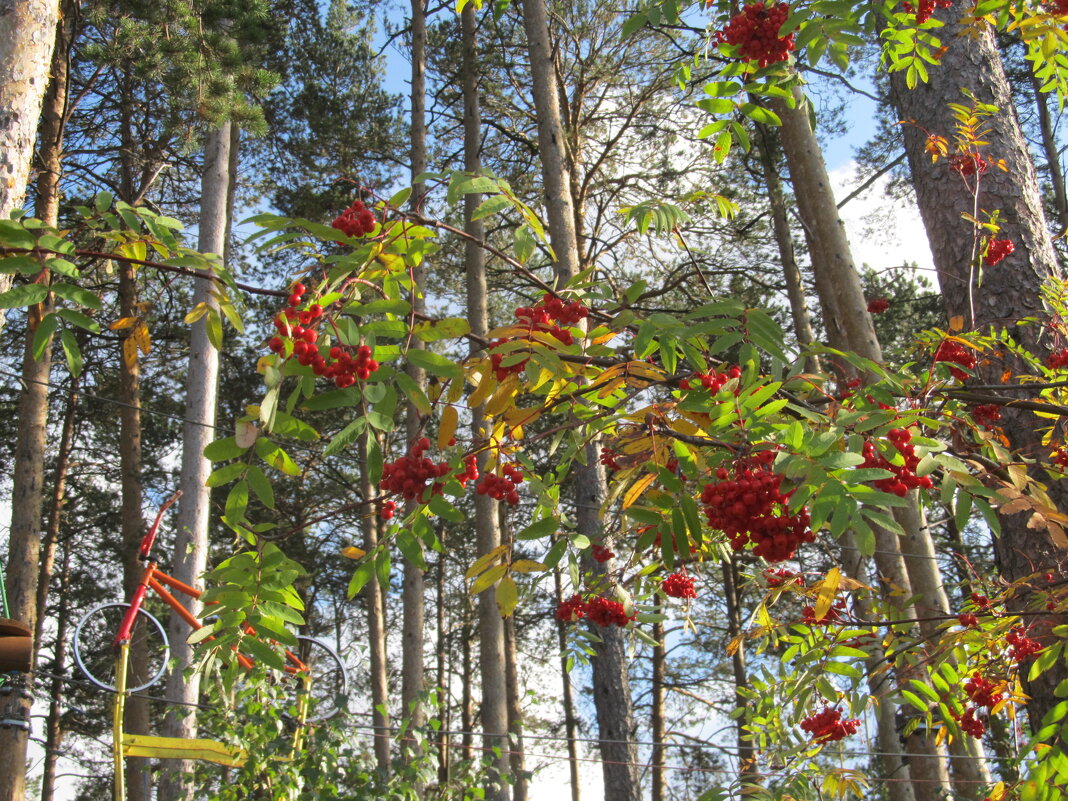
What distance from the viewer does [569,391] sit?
2.09 m

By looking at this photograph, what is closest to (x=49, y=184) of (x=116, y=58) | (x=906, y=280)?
(x=116, y=58)

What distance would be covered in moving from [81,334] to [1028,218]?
12212 millimetres

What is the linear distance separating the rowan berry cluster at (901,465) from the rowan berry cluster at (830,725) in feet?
6.35

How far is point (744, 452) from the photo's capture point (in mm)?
1856

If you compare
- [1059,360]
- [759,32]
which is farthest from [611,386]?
[1059,360]

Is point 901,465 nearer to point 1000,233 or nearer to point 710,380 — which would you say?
point 710,380

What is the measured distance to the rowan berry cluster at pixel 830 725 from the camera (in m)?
3.49

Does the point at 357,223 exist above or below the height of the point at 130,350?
above

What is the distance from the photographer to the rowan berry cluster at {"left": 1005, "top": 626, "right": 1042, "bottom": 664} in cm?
258

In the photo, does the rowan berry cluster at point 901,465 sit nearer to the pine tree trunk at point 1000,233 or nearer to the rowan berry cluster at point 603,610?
the pine tree trunk at point 1000,233

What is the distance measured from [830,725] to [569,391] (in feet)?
7.51

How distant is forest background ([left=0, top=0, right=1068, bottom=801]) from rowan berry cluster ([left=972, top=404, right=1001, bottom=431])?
17 millimetres

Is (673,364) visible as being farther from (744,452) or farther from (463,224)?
(463,224)

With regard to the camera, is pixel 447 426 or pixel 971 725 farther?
pixel 971 725
